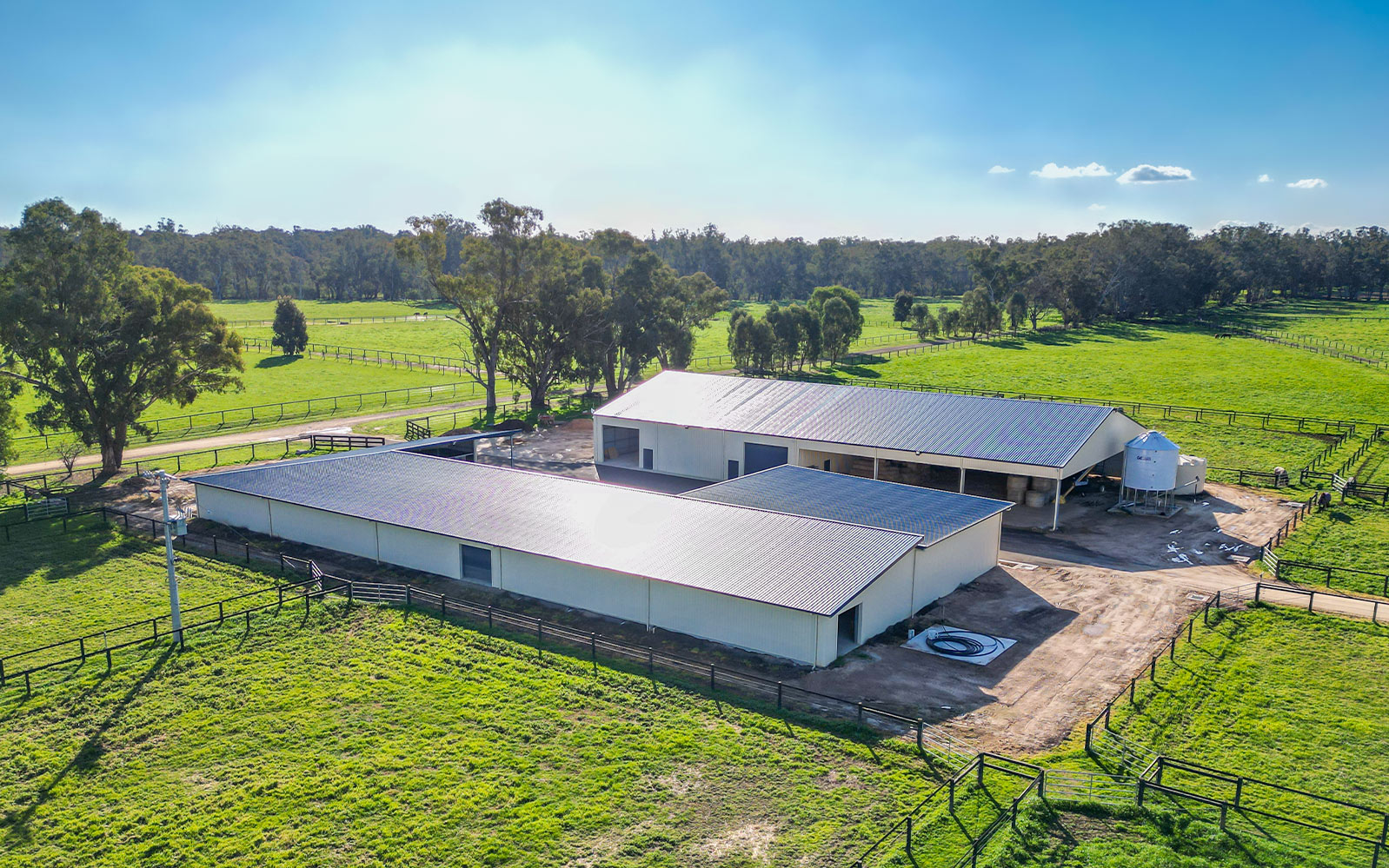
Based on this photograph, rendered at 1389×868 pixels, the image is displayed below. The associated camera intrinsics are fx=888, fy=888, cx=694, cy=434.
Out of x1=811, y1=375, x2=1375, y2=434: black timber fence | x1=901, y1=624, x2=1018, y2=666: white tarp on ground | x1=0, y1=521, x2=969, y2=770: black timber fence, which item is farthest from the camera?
x1=811, y1=375, x2=1375, y2=434: black timber fence

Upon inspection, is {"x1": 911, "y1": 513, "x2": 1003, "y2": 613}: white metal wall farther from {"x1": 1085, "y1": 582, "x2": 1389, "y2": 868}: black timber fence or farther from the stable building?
{"x1": 1085, "y1": 582, "x2": 1389, "y2": 868}: black timber fence

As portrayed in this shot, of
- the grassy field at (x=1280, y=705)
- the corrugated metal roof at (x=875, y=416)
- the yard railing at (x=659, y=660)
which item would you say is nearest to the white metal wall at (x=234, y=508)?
the yard railing at (x=659, y=660)

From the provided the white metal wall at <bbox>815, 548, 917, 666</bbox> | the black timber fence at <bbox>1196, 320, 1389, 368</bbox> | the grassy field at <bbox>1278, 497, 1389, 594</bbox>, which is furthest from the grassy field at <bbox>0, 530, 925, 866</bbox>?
the black timber fence at <bbox>1196, 320, 1389, 368</bbox>

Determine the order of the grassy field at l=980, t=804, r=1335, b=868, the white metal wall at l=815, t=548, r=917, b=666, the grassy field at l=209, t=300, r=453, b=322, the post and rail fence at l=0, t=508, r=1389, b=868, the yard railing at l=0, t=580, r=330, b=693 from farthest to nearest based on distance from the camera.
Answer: the grassy field at l=209, t=300, r=453, b=322, the yard railing at l=0, t=580, r=330, b=693, the white metal wall at l=815, t=548, r=917, b=666, the post and rail fence at l=0, t=508, r=1389, b=868, the grassy field at l=980, t=804, r=1335, b=868

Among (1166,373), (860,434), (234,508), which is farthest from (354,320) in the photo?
(860,434)

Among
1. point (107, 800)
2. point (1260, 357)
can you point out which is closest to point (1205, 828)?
point (107, 800)

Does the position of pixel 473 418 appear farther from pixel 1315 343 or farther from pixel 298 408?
pixel 1315 343

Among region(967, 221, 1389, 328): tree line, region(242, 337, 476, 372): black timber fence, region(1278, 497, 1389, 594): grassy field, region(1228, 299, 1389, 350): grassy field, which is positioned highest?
region(967, 221, 1389, 328): tree line
